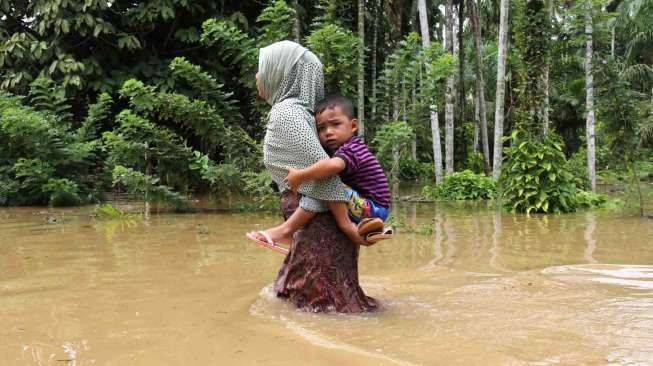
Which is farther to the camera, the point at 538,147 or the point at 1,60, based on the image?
the point at 1,60

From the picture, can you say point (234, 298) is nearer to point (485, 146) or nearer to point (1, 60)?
point (1, 60)

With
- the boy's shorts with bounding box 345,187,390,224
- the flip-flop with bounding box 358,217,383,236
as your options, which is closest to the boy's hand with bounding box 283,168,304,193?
the boy's shorts with bounding box 345,187,390,224

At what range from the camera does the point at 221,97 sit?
28.3 ft

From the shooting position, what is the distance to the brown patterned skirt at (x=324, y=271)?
3.14m

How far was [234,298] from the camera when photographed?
11.8 ft

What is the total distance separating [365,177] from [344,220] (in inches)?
10.5

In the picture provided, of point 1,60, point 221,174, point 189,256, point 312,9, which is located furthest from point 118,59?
point 189,256

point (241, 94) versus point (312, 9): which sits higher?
point (312, 9)

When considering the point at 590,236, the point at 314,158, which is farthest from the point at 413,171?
the point at 314,158

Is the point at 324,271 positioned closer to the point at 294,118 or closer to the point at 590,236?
the point at 294,118

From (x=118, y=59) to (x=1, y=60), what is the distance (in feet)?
6.80

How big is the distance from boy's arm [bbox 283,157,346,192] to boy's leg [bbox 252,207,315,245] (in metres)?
0.20

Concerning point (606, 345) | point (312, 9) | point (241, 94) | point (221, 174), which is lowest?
point (606, 345)

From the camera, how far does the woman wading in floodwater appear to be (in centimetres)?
306
